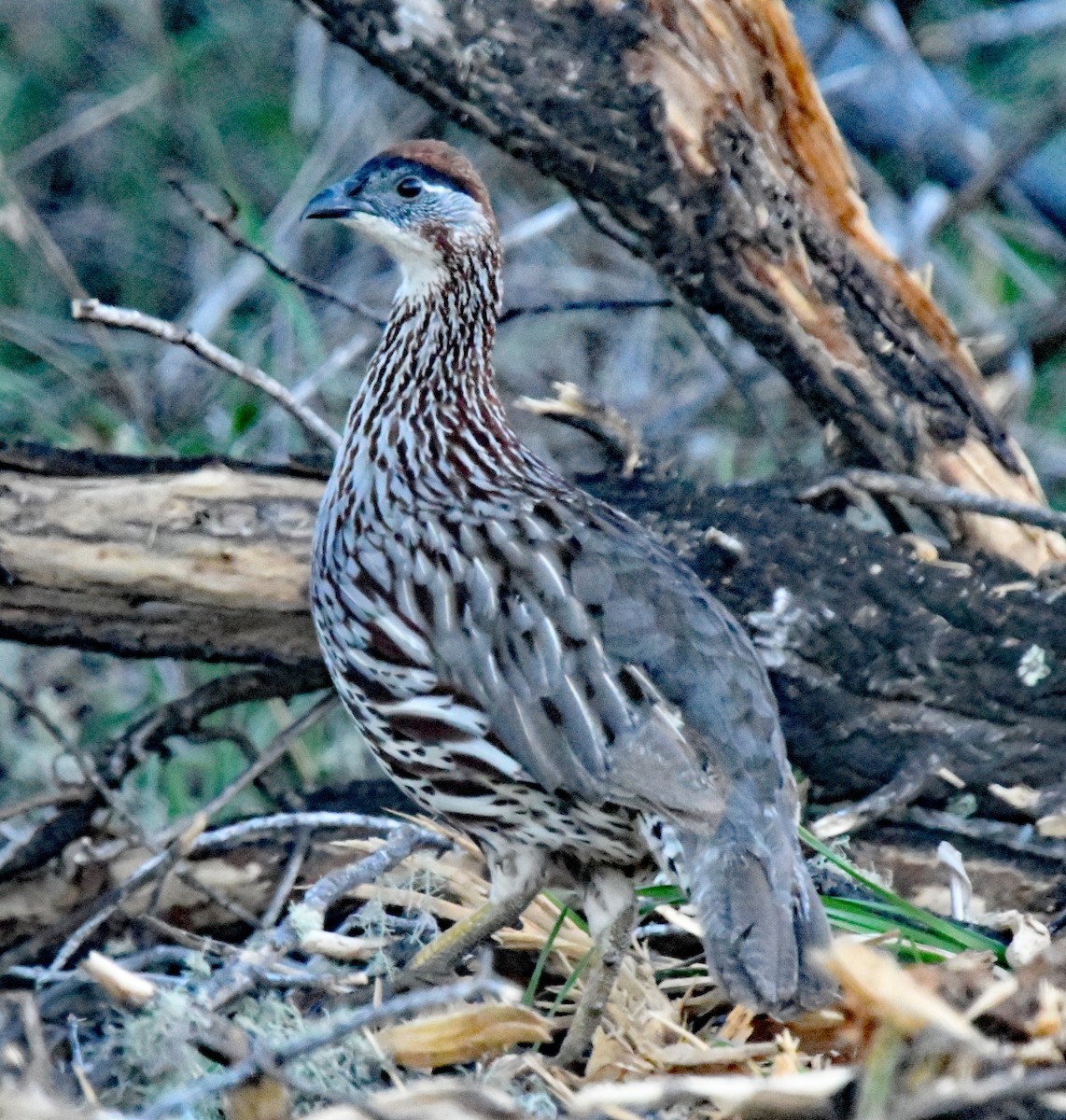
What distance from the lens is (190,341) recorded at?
156 inches

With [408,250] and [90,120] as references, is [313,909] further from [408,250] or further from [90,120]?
[90,120]

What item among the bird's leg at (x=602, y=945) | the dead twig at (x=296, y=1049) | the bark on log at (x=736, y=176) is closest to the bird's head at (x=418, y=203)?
the bark on log at (x=736, y=176)

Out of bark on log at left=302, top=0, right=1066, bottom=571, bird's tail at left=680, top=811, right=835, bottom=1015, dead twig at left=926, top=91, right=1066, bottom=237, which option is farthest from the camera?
dead twig at left=926, top=91, right=1066, bottom=237

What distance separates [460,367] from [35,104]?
3272 millimetres

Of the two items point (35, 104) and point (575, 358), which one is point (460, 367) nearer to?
point (575, 358)

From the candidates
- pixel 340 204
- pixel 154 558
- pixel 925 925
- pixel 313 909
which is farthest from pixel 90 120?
pixel 925 925

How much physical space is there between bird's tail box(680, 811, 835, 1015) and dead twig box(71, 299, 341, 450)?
59.4 inches

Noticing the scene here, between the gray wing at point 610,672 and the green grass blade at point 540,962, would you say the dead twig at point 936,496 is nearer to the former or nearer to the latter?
the gray wing at point 610,672

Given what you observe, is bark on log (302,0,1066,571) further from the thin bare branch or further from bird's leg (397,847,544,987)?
the thin bare branch

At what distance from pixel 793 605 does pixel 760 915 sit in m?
1.10

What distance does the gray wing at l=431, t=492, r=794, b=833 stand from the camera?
3.06 m

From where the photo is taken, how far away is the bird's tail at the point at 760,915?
2814 millimetres

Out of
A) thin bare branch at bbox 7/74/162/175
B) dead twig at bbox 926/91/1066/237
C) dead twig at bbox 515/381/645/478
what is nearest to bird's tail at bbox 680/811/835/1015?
dead twig at bbox 515/381/645/478

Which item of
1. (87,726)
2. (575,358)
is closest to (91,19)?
(575,358)
